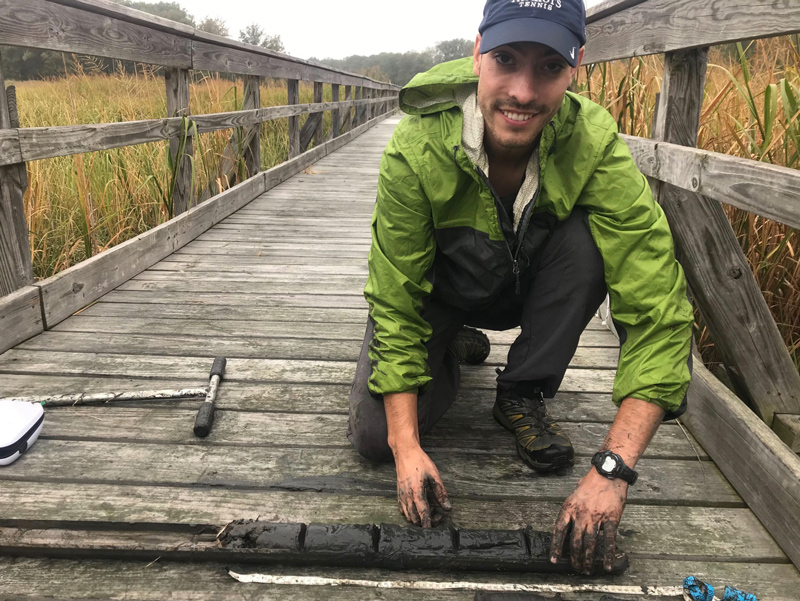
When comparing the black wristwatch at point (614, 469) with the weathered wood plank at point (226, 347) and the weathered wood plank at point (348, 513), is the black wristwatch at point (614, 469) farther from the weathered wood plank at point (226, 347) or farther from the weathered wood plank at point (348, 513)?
the weathered wood plank at point (226, 347)

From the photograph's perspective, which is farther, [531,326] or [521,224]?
[531,326]

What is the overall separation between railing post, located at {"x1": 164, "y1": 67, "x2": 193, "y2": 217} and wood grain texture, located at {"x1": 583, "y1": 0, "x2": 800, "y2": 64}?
7.61 ft

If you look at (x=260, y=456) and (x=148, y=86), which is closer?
(x=260, y=456)

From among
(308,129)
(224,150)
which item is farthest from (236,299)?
(308,129)

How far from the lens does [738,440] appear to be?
5.40ft

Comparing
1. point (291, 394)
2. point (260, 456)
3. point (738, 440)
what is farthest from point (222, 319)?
point (738, 440)

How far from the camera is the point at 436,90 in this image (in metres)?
1.59

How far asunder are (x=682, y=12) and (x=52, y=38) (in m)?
2.21

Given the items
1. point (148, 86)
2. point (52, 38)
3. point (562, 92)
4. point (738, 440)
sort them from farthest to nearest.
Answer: point (148, 86) < point (52, 38) < point (738, 440) < point (562, 92)

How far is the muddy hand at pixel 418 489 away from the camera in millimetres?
1434

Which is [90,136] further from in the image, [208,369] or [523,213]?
[523,213]

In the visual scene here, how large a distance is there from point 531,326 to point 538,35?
0.77m

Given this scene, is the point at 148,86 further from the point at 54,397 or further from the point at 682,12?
the point at 682,12

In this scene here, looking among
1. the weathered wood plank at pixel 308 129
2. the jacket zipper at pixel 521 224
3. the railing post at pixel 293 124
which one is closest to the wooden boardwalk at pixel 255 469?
the jacket zipper at pixel 521 224
